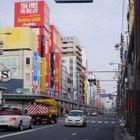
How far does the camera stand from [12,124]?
26469 millimetres

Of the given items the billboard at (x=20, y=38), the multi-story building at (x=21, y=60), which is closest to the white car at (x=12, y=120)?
the multi-story building at (x=21, y=60)

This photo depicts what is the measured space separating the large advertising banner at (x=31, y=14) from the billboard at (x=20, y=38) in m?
5.86

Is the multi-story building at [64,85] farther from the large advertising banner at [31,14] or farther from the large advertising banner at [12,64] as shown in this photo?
the large advertising banner at [12,64]

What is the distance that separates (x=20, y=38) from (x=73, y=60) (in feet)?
206

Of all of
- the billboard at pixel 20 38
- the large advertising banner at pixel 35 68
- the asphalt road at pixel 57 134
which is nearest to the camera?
the asphalt road at pixel 57 134

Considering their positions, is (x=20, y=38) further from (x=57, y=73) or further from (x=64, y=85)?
(x=64, y=85)

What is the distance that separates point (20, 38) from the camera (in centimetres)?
9819

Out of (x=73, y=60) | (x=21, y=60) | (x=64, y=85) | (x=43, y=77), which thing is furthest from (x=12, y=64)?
(x=73, y=60)

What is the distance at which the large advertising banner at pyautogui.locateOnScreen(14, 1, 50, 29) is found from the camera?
338 ft

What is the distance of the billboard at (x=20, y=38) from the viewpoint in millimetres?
96481

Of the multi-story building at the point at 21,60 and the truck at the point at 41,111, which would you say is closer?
the truck at the point at 41,111

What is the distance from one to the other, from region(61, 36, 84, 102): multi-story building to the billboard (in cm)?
5745

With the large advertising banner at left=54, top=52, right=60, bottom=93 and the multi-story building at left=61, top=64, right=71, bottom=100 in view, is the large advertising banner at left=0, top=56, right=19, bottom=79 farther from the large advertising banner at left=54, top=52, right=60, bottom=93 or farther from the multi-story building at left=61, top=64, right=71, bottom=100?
the multi-story building at left=61, top=64, right=71, bottom=100

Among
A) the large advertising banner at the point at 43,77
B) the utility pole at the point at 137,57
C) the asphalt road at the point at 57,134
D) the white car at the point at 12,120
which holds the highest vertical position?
the large advertising banner at the point at 43,77
